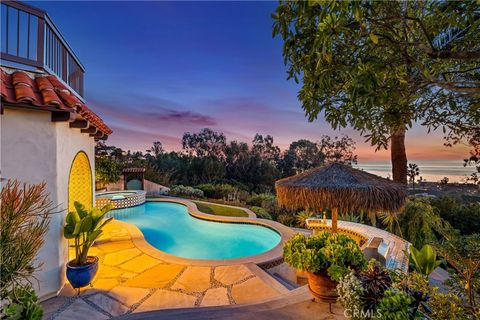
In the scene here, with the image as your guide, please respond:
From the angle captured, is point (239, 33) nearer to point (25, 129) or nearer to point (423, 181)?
point (25, 129)

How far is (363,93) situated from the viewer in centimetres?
226

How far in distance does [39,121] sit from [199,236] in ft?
26.4

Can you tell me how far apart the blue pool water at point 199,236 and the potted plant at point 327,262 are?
5.31 meters

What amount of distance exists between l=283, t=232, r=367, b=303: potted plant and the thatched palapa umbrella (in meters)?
1.52

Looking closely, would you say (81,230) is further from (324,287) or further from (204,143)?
(204,143)

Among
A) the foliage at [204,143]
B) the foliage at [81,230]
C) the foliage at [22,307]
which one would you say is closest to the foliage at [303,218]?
the foliage at [81,230]

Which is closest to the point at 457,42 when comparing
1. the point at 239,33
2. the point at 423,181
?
the point at 239,33

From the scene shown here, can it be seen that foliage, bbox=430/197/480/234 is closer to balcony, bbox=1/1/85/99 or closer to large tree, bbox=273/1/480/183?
large tree, bbox=273/1/480/183

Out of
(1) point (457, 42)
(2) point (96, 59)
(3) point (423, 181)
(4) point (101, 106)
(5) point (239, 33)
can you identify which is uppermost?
(5) point (239, 33)

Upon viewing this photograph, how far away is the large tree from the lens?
2156 millimetres

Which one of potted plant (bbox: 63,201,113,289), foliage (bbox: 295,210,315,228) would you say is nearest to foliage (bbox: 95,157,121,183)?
potted plant (bbox: 63,201,113,289)

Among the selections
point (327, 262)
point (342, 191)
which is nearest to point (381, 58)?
point (327, 262)

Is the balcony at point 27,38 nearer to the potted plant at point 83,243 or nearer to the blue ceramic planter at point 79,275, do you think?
the potted plant at point 83,243

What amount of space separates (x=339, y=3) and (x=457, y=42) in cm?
236
